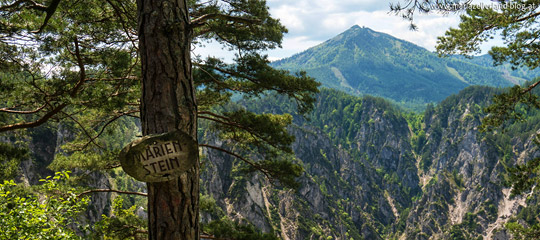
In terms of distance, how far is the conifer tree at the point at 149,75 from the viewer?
10.6 feet

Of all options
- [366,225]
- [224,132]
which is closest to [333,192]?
[366,225]

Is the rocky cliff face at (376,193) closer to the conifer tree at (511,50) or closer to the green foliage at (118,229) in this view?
the green foliage at (118,229)

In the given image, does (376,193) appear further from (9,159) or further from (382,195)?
(9,159)

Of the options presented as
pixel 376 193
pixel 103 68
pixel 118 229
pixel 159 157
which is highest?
pixel 103 68

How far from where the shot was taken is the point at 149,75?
325 cm

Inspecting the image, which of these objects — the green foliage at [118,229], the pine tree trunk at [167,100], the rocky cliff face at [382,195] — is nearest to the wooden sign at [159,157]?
the pine tree trunk at [167,100]

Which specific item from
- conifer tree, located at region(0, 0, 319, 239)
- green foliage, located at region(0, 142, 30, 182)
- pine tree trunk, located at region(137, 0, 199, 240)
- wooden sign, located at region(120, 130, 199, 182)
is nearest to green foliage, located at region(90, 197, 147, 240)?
conifer tree, located at region(0, 0, 319, 239)

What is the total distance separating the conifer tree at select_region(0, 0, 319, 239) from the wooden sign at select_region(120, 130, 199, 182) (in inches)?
7.1

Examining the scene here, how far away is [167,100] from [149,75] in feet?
0.98

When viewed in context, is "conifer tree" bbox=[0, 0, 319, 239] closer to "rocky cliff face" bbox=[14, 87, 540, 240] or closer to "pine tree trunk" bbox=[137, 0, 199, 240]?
"pine tree trunk" bbox=[137, 0, 199, 240]

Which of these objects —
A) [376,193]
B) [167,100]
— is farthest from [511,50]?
[376,193]

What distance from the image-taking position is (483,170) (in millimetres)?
153750

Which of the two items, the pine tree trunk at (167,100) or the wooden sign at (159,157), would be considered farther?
the pine tree trunk at (167,100)

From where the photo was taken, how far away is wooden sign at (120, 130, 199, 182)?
296cm
